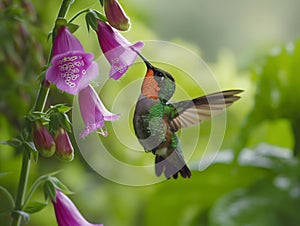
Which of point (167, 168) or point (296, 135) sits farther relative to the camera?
point (296, 135)

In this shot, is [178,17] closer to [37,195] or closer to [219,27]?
[219,27]

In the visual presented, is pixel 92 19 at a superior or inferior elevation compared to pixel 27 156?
superior

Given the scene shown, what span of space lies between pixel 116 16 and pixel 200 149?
2.07 ft

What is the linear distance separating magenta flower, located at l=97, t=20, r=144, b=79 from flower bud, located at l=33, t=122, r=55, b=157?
7 centimetres

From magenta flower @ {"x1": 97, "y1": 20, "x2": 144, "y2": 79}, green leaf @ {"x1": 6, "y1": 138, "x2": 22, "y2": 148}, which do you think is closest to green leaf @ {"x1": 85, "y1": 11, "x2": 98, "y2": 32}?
magenta flower @ {"x1": 97, "y1": 20, "x2": 144, "y2": 79}

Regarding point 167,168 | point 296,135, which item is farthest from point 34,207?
point 296,135

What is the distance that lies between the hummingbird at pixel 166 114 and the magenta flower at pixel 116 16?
4cm

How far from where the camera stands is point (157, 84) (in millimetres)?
422

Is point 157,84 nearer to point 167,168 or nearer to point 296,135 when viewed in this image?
point 167,168

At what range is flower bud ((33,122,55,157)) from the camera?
0.44 metres

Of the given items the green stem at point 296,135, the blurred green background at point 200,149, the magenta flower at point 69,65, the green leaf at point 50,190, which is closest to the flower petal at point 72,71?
the magenta flower at point 69,65

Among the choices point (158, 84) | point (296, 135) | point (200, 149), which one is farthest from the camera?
point (200, 149)

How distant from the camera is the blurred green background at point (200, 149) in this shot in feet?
2.56

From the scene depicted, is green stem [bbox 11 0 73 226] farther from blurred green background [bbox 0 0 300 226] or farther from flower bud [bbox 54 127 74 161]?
blurred green background [bbox 0 0 300 226]
